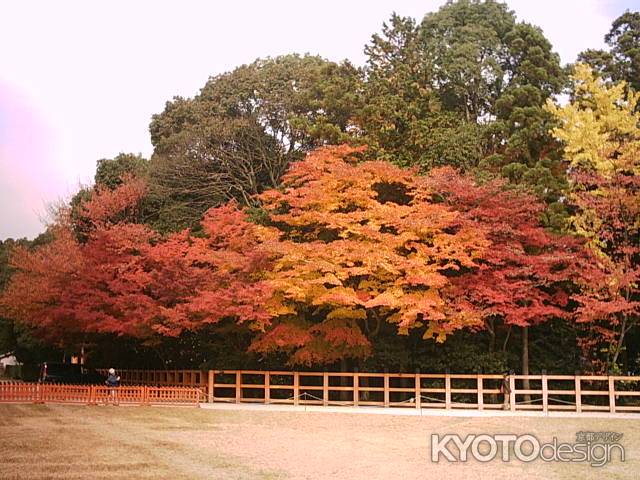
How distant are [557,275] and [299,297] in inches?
330

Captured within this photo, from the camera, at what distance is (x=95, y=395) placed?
2502 centimetres

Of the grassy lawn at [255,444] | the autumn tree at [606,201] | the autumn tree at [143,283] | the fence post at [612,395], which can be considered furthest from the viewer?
the autumn tree at [143,283]

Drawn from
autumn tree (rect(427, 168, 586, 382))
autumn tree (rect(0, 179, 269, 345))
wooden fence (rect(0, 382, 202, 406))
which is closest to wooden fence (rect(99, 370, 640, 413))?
autumn tree (rect(427, 168, 586, 382))

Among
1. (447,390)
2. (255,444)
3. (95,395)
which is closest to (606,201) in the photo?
(447,390)

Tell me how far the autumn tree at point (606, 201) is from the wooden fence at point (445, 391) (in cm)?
138

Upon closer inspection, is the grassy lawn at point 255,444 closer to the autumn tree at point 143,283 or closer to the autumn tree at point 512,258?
the autumn tree at point 512,258

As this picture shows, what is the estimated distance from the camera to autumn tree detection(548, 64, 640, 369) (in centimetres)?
2466

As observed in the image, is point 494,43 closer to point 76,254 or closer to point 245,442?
point 76,254

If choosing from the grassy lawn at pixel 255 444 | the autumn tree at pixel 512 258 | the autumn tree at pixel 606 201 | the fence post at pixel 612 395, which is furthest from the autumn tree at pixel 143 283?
the fence post at pixel 612 395

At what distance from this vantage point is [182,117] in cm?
4331

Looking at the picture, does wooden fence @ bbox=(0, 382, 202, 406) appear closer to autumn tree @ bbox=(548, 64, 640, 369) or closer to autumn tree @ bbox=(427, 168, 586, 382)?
autumn tree @ bbox=(427, 168, 586, 382)

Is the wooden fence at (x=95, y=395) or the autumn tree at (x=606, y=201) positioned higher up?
the autumn tree at (x=606, y=201)

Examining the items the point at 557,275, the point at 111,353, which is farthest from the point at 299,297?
the point at 111,353

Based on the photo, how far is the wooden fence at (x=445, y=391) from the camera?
79.4 feet
